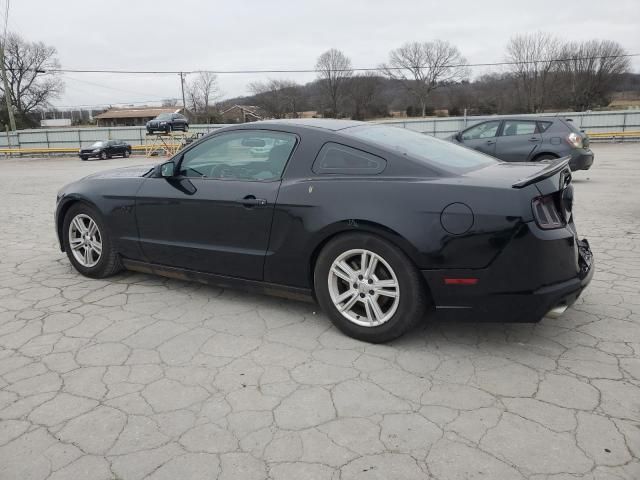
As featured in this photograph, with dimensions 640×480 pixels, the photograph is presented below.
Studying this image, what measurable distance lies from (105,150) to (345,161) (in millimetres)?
28837

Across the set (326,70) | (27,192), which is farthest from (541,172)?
(326,70)

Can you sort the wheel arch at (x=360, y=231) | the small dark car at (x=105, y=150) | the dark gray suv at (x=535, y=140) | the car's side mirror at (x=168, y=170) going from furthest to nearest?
the small dark car at (x=105, y=150) < the dark gray suv at (x=535, y=140) < the car's side mirror at (x=168, y=170) < the wheel arch at (x=360, y=231)

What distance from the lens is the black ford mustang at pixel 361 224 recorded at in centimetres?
280

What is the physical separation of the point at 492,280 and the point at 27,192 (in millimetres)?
12133

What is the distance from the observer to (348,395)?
104 inches

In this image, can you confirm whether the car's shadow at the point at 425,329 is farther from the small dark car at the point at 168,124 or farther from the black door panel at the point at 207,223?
the small dark car at the point at 168,124

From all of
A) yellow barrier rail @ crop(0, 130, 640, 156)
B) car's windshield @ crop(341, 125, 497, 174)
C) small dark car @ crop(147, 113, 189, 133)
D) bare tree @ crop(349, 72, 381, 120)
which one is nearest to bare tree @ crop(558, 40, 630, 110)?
bare tree @ crop(349, 72, 381, 120)

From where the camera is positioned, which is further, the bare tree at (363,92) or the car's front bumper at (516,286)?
the bare tree at (363,92)

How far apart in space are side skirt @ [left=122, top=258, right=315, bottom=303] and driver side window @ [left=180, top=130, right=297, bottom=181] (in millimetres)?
751

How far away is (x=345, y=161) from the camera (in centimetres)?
330

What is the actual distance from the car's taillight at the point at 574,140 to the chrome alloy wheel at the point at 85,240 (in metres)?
9.13

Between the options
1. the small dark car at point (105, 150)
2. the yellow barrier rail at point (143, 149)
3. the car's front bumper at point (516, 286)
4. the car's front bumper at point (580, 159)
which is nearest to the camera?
the car's front bumper at point (516, 286)

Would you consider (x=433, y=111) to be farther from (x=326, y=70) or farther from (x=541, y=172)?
(x=541, y=172)

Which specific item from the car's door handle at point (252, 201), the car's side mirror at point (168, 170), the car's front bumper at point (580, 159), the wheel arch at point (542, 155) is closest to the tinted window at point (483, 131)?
the wheel arch at point (542, 155)
